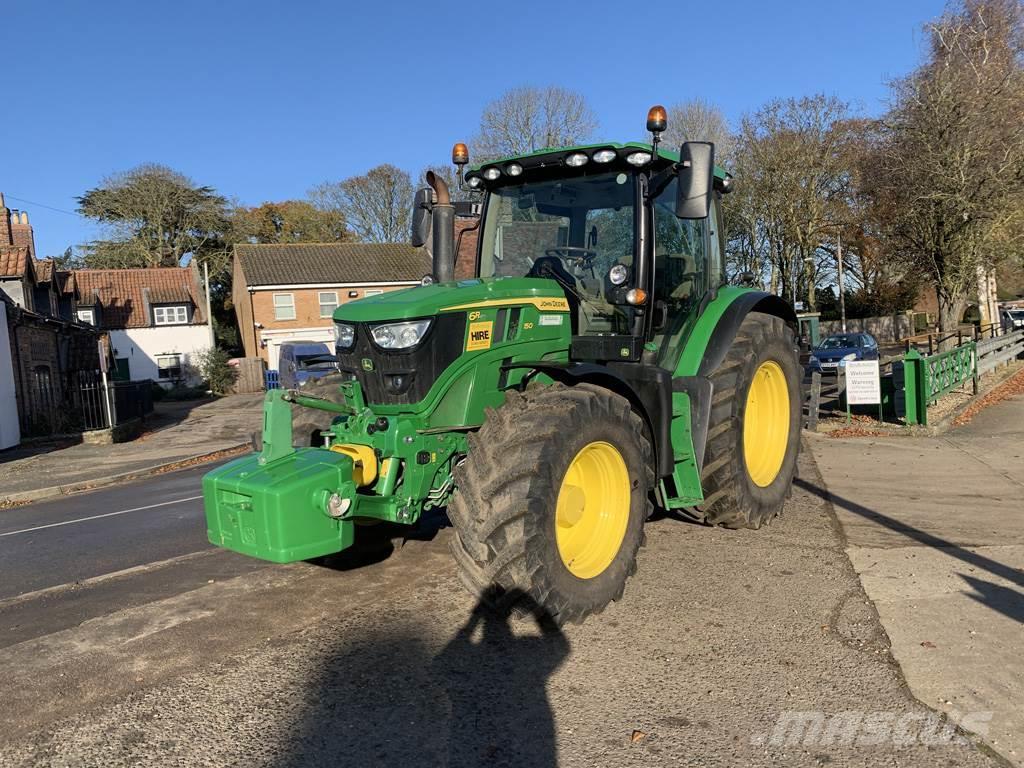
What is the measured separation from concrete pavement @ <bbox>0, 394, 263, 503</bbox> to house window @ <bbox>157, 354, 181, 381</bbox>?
1439 centimetres

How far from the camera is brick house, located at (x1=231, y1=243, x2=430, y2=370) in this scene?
125ft

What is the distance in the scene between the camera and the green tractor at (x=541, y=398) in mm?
3953

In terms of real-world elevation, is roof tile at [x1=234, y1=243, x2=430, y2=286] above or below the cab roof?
Answer: above

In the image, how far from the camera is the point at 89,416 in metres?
19.9

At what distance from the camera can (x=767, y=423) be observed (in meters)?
6.55

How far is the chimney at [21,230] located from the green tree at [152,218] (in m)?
18.4

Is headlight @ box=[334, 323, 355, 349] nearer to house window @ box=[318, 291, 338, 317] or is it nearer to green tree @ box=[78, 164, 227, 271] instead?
house window @ box=[318, 291, 338, 317]

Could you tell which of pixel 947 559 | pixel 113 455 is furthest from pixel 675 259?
pixel 113 455

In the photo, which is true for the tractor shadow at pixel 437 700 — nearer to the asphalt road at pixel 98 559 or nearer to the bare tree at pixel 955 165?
the asphalt road at pixel 98 559

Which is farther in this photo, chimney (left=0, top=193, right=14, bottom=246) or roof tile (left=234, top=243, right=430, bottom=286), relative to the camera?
roof tile (left=234, top=243, right=430, bottom=286)

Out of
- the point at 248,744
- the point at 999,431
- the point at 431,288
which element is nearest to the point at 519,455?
the point at 431,288

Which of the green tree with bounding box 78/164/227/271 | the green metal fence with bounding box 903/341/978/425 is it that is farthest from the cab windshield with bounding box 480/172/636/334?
the green tree with bounding box 78/164/227/271

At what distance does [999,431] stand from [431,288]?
33.1 ft

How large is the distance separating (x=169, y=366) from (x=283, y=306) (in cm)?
619
